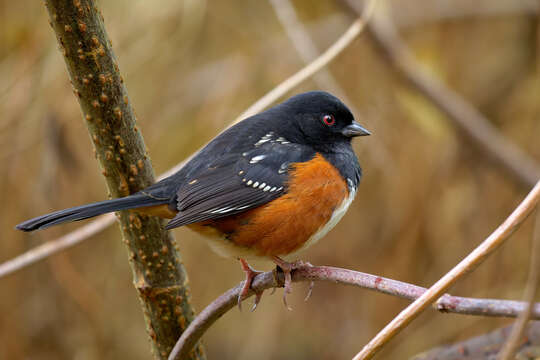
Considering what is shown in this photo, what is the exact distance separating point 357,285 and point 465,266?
11.2 inches

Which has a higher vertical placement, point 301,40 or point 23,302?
point 301,40

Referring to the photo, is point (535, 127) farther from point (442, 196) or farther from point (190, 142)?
point (190, 142)

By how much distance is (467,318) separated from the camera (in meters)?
2.93

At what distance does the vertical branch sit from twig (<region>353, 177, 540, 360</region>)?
2.39 ft

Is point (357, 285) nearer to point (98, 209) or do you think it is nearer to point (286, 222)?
point (286, 222)

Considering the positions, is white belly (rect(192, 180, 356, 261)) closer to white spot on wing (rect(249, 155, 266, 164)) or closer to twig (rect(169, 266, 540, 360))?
twig (rect(169, 266, 540, 360))

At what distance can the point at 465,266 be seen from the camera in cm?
96

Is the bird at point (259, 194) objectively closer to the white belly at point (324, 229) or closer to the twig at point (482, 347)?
the white belly at point (324, 229)

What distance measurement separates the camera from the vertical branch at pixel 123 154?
1.31 m

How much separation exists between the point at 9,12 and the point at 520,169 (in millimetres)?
2537

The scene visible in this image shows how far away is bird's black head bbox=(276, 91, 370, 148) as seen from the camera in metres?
2.08

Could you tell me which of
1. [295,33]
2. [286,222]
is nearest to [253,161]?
[286,222]

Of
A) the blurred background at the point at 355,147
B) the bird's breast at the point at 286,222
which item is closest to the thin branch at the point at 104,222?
the bird's breast at the point at 286,222

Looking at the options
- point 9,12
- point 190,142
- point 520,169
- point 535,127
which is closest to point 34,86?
point 9,12
